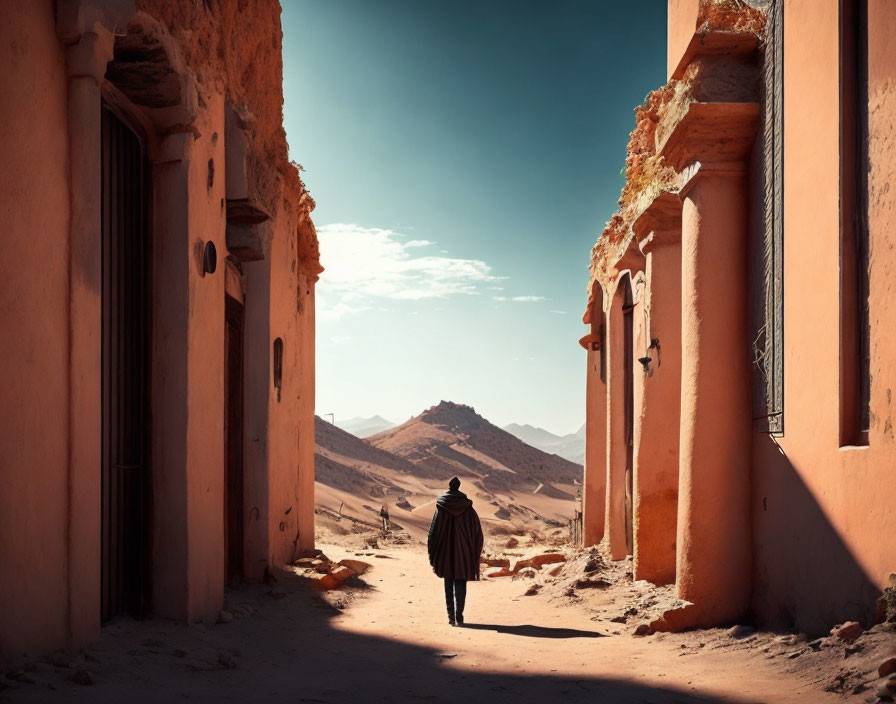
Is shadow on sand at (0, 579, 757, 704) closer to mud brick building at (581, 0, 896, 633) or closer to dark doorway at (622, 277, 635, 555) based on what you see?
mud brick building at (581, 0, 896, 633)

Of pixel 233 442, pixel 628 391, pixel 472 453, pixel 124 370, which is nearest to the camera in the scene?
pixel 124 370

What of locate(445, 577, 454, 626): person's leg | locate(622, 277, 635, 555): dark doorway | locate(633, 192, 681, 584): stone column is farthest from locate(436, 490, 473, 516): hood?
locate(622, 277, 635, 555): dark doorway

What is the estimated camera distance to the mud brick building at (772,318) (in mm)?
5348

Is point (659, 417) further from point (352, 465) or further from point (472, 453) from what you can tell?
point (472, 453)

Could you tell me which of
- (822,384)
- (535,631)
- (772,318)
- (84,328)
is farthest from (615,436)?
(84,328)

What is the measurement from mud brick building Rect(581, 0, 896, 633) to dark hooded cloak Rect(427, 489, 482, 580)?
2.20m

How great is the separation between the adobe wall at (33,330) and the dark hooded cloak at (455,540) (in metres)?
4.49

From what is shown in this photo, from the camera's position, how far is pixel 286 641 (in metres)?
7.48

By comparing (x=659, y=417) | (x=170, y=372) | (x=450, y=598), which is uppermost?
(x=170, y=372)

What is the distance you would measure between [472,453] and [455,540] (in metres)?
48.1

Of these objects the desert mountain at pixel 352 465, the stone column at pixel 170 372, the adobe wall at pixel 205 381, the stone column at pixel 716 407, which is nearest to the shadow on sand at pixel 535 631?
the stone column at pixel 716 407

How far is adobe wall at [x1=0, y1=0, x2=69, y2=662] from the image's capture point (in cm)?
452

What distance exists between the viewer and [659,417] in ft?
32.9

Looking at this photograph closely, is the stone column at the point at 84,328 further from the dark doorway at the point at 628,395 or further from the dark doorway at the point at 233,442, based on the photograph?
the dark doorway at the point at 628,395
